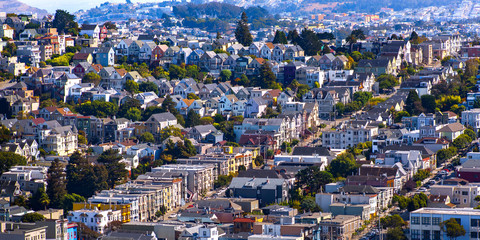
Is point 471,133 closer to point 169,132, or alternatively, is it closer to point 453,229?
point 169,132

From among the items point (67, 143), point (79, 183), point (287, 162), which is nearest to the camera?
point (79, 183)

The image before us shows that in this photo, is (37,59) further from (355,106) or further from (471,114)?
(471,114)

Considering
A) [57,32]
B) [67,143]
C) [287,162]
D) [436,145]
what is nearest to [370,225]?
[287,162]

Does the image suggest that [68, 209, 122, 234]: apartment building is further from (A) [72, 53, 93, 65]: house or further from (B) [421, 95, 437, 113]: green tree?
(A) [72, 53, 93, 65]: house

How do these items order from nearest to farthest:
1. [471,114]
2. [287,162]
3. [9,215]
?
[9,215]
[287,162]
[471,114]

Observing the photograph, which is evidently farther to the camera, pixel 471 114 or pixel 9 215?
pixel 471 114

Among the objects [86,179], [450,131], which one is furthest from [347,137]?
[86,179]

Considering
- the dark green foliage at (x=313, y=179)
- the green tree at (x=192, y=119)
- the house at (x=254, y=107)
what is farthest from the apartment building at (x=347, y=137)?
the dark green foliage at (x=313, y=179)
